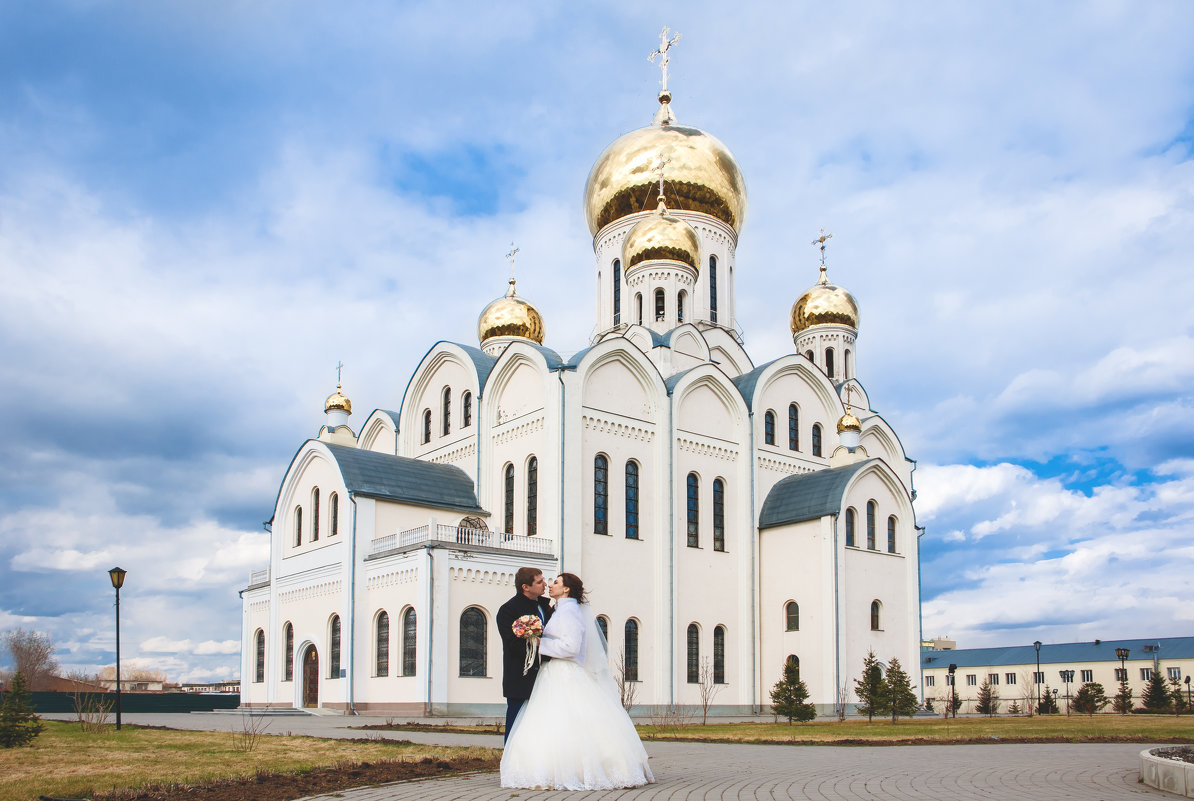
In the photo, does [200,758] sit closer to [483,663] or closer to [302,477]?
[483,663]

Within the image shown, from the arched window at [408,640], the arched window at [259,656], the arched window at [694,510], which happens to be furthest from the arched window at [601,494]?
the arched window at [259,656]

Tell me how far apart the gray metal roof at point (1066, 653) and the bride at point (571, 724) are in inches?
1960

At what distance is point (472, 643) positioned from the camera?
23141 millimetres

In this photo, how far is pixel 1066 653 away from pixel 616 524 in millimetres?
47825

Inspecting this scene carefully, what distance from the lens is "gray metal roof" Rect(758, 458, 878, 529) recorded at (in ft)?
91.9

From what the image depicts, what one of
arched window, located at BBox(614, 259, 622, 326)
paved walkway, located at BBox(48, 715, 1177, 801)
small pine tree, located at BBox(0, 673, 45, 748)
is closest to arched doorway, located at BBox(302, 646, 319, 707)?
arched window, located at BBox(614, 259, 622, 326)

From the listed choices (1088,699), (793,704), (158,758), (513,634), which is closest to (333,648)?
(793,704)

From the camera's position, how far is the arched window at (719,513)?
1115 inches

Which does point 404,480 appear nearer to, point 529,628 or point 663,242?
point 663,242

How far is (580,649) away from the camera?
8234 millimetres

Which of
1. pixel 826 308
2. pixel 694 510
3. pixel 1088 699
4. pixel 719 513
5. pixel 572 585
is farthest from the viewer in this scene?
pixel 826 308

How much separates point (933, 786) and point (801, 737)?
305 inches

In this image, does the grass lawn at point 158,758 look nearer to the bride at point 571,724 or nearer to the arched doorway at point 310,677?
the bride at point 571,724

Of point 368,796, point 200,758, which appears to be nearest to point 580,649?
point 368,796
